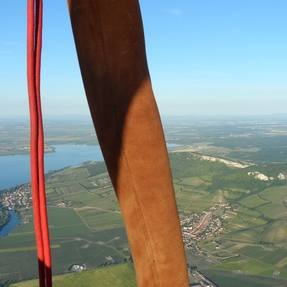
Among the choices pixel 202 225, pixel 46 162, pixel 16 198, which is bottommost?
pixel 202 225

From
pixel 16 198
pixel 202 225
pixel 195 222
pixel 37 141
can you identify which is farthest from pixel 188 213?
pixel 37 141

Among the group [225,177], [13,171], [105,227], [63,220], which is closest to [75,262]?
[105,227]

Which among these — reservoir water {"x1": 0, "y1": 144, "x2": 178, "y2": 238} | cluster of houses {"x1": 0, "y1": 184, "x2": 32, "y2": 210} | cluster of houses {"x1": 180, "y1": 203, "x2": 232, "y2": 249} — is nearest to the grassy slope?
cluster of houses {"x1": 180, "y1": 203, "x2": 232, "y2": 249}

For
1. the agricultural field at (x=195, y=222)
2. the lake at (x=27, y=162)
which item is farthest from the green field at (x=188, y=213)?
the lake at (x=27, y=162)

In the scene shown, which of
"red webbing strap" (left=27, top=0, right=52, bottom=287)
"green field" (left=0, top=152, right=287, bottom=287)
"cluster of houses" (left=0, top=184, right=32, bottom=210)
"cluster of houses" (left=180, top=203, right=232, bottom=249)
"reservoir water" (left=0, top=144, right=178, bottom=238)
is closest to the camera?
"red webbing strap" (left=27, top=0, right=52, bottom=287)

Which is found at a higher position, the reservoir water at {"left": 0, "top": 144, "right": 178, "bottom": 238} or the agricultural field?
the reservoir water at {"left": 0, "top": 144, "right": 178, "bottom": 238}

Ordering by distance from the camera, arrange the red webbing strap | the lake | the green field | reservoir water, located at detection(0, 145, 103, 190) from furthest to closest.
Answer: reservoir water, located at detection(0, 145, 103, 190) → the lake → the green field → the red webbing strap

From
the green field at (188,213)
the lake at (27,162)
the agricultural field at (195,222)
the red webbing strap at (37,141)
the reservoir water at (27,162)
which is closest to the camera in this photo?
the red webbing strap at (37,141)

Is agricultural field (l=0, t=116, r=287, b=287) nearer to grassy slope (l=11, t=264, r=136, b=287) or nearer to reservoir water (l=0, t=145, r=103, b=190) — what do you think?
grassy slope (l=11, t=264, r=136, b=287)

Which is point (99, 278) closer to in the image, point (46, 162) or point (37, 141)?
point (37, 141)

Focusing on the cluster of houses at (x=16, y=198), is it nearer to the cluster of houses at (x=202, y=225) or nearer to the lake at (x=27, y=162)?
the lake at (x=27, y=162)
